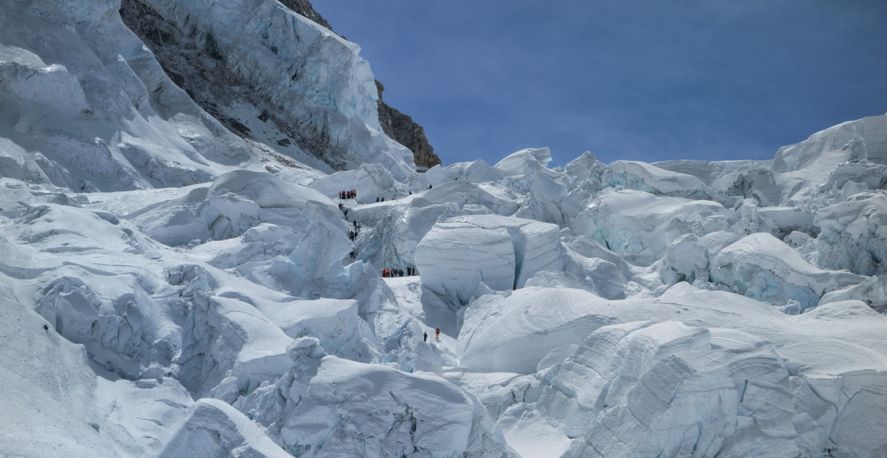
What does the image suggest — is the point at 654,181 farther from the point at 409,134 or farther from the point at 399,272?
the point at 409,134

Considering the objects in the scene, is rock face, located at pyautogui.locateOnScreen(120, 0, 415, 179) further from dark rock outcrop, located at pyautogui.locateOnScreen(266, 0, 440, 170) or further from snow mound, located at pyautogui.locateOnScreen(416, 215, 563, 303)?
snow mound, located at pyautogui.locateOnScreen(416, 215, 563, 303)

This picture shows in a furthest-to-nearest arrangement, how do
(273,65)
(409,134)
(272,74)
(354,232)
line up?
(409,134) → (273,65) → (272,74) → (354,232)

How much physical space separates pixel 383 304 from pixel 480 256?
9.33 feet

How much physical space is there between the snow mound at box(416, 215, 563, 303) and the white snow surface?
0.16ft

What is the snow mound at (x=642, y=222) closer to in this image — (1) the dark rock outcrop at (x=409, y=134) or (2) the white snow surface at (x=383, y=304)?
(2) the white snow surface at (x=383, y=304)

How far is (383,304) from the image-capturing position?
49.0 ft

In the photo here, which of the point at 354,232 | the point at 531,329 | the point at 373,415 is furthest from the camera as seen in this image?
the point at 354,232

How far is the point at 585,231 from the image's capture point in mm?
24422

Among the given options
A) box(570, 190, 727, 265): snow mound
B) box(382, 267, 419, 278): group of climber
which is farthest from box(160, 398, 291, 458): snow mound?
box(570, 190, 727, 265): snow mound

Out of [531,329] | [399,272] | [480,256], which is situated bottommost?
[531,329]

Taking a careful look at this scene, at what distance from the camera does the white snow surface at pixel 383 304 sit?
806 cm

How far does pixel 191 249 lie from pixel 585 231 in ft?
42.7

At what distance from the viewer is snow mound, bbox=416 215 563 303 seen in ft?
54.9

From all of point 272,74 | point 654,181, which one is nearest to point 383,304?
point 654,181
